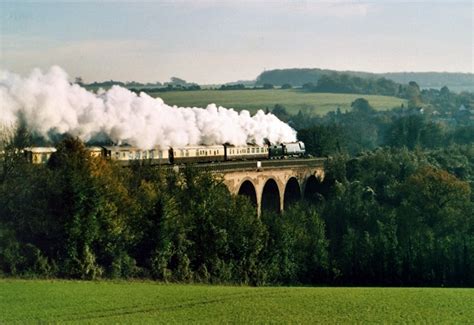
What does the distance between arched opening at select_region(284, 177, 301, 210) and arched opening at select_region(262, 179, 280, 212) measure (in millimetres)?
3806

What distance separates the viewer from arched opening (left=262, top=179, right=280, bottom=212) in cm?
7219

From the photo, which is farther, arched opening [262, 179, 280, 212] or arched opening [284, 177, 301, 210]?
arched opening [284, 177, 301, 210]

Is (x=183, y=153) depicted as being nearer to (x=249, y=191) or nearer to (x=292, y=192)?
(x=249, y=191)

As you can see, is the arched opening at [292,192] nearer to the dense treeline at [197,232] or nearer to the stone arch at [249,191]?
the stone arch at [249,191]

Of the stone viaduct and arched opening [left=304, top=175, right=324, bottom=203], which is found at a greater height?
the stone viaduct

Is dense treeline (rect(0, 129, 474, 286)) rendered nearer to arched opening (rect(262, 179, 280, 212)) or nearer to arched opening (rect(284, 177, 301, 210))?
arched opening (rect(262, 179, 280, 212))

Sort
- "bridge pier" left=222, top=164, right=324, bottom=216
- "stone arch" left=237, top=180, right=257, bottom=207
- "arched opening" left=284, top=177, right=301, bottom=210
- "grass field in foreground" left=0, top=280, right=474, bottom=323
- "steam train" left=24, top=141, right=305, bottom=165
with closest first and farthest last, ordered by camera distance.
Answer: "grass field in foreground" left=0, top=280, right=474, bottom=323 < "steam train" left=24, top=141, right=305, bottom=165 < "bridge pier" left=222, top=164, right=324, bottom=216 < "stone arch" left=237, top=180, right=257, bottom=207 < "arched opening" left=284, top=177, right=301, bottom=210

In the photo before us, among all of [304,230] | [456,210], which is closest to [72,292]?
[304,230]

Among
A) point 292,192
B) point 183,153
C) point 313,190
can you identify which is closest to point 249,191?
point 183,153

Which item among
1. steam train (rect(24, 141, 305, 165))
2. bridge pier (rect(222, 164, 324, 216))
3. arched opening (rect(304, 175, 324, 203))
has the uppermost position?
steam train (rect(24, 141, 305, 165))

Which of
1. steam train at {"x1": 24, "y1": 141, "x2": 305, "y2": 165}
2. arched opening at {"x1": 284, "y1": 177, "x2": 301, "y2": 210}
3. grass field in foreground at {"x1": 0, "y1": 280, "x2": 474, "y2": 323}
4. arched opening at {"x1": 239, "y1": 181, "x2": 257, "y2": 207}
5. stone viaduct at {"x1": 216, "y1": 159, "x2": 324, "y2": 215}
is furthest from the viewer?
arched opening at {"x1": 284, "y1": 177, "x2": 301, "y2": 210}

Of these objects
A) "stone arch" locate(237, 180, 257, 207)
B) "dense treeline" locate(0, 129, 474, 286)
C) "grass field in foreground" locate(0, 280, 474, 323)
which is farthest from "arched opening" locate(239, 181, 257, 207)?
"grass field in foreground" locate(0, 280, 474, 323)

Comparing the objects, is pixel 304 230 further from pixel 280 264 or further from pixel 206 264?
pixel 206 264

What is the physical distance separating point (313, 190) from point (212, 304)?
5180cm
